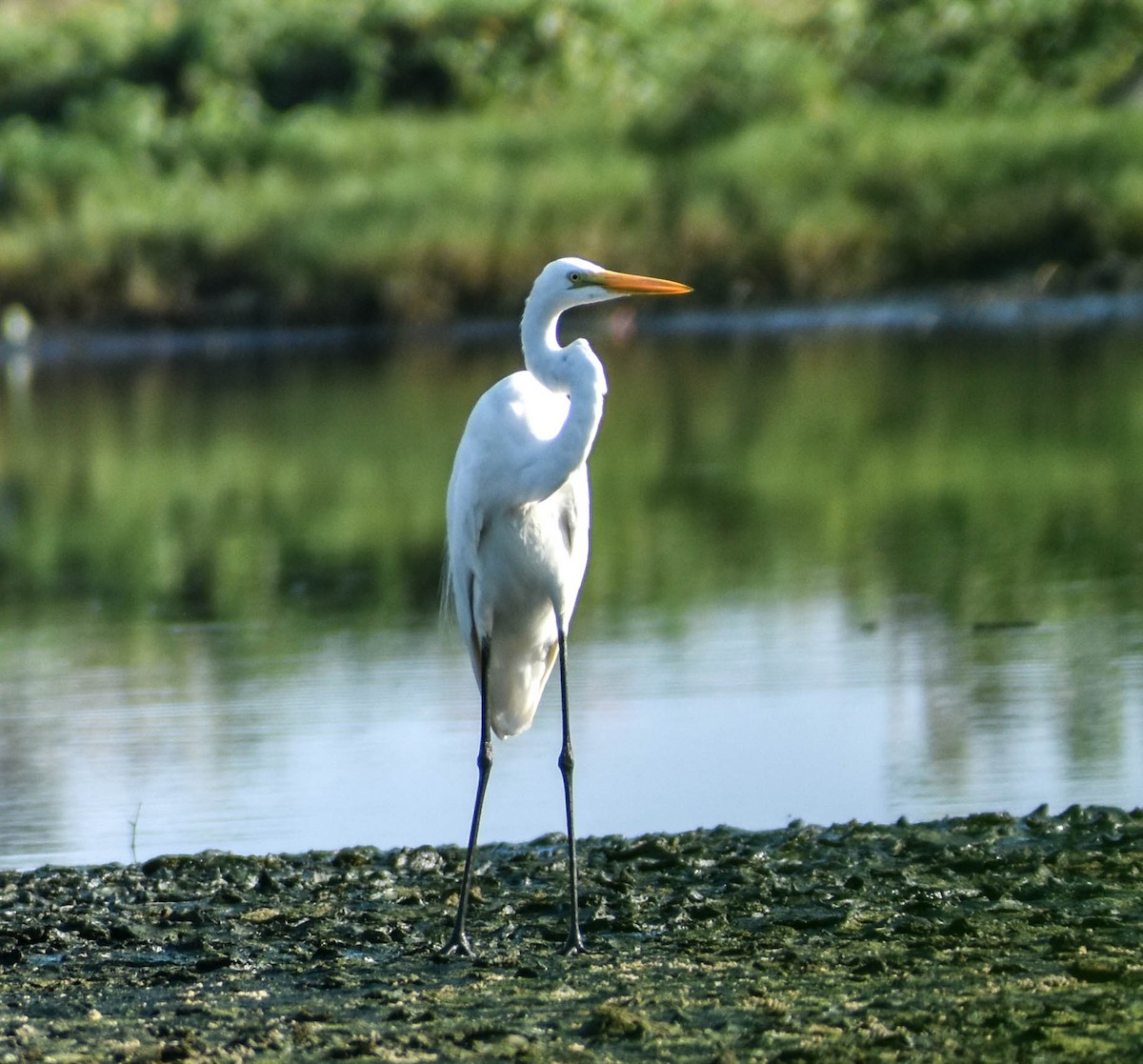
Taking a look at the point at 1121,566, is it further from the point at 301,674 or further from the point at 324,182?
the point at 324,182

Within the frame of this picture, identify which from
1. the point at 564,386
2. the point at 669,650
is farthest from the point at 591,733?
the point at 564,386

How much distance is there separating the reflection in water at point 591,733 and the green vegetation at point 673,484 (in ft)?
2.84

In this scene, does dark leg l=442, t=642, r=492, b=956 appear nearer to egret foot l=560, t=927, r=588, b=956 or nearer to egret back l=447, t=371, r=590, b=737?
egret back l=447, t=371, r=590, b=737

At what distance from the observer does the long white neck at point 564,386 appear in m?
5.05

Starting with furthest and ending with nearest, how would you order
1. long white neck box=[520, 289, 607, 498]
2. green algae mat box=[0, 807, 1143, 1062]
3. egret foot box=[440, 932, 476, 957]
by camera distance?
long white neck box=[520, 289, 607, 498] → egret foot box=[440, 932, 476, 957] → green algae mat box=[0, 807, 1143, 1062]

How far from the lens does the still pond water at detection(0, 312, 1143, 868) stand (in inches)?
257

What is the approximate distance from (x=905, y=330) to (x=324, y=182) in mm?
9002

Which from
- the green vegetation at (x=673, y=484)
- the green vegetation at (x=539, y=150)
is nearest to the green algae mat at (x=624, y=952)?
the green vegetation at (x=673, y=484)

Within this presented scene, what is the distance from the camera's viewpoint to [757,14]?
115 ft

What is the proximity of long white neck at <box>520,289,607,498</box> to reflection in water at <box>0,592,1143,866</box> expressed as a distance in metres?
1.42


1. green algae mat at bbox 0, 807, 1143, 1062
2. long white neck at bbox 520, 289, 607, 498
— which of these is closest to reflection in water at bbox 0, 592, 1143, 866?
green algae mat at bbox 0, 807, 1143, 1062

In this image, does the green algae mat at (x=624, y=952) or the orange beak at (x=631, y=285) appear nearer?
the green algae mat at (x=624, y=952)

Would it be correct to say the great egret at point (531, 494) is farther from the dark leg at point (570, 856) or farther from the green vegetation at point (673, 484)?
the green vegetation at point (673, 484)

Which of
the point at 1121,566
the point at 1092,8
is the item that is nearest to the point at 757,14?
the point at 1092,8
